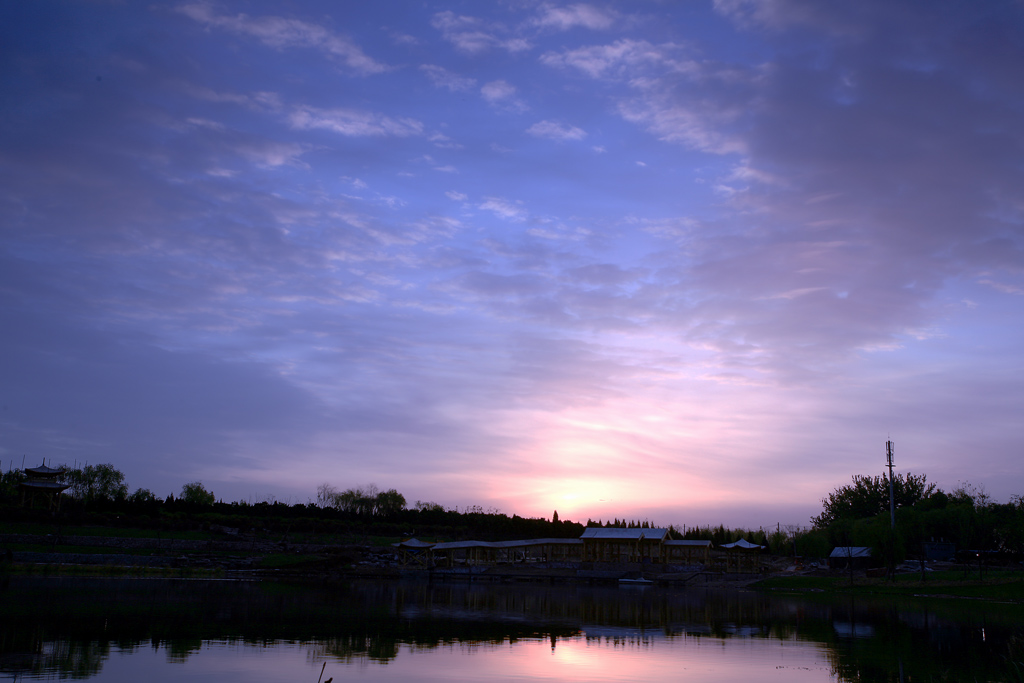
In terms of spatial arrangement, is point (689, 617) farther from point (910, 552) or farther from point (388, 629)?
point (910, 552)

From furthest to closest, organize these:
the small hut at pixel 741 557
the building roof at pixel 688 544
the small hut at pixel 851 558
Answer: the building roof at pixel 688 544
the small hut at pixel 741 557
the small hut at pixel 851 558

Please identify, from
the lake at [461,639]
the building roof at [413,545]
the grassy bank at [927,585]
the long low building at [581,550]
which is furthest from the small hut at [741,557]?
the lake at [461,639]

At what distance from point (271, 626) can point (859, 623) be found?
78.4 feet

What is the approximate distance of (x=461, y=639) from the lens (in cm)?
2273

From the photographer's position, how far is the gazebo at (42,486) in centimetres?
6544

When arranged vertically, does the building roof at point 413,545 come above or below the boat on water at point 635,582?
above

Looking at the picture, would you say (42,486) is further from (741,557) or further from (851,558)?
(851,558)

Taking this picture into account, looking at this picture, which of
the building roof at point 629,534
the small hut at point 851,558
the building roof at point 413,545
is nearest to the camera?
the small hut at point 851,558

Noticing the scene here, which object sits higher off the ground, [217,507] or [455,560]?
[217,507]

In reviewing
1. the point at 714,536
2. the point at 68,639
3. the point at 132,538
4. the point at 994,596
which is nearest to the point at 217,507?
the point at 132,538

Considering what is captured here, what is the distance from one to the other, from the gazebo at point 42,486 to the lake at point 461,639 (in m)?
33.0

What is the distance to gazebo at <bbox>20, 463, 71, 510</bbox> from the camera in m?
65.4

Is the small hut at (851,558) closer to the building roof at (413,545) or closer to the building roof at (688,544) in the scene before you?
the building roof at (688,544)

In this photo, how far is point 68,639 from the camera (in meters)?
18.7
